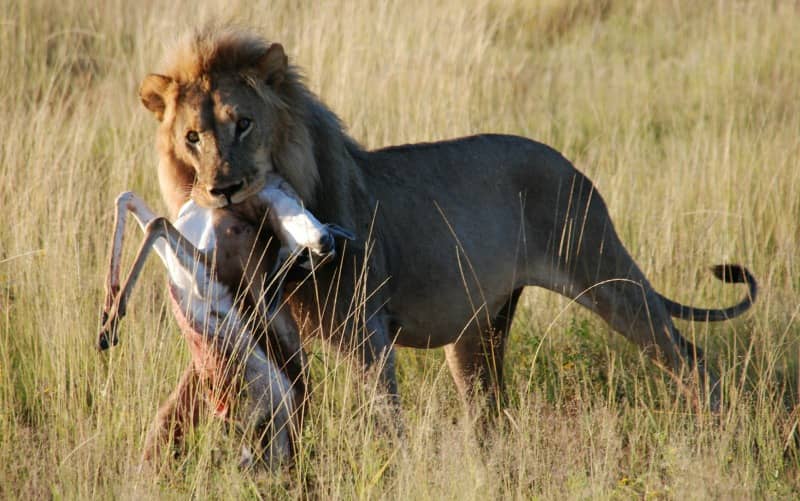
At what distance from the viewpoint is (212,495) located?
3.60 m

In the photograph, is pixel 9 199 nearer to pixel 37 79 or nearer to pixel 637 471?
pixel 37 79

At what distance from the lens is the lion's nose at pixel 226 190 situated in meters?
3.43

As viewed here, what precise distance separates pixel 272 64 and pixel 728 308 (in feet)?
7.93

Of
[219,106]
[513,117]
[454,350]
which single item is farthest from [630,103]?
[219,106]

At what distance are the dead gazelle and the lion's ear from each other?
0.39m

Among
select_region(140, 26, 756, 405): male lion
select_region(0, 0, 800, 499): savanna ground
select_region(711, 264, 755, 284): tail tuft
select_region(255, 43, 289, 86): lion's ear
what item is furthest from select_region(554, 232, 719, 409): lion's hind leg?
select_region(255, 43, 289, 86): lion's ear

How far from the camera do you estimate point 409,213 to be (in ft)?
14.1

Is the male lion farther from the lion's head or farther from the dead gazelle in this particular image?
the dead gazelle

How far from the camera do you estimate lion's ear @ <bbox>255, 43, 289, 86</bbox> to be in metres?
3.71

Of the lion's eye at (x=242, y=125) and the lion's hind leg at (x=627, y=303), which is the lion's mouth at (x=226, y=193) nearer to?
the lion's eye at (x=242, y=125)

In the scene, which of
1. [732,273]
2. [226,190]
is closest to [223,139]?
[226,190]

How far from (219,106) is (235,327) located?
0.74 meters

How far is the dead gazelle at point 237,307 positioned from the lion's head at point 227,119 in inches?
4.1

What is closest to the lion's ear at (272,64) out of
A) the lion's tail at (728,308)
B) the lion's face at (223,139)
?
the lion's face at (223,139)
